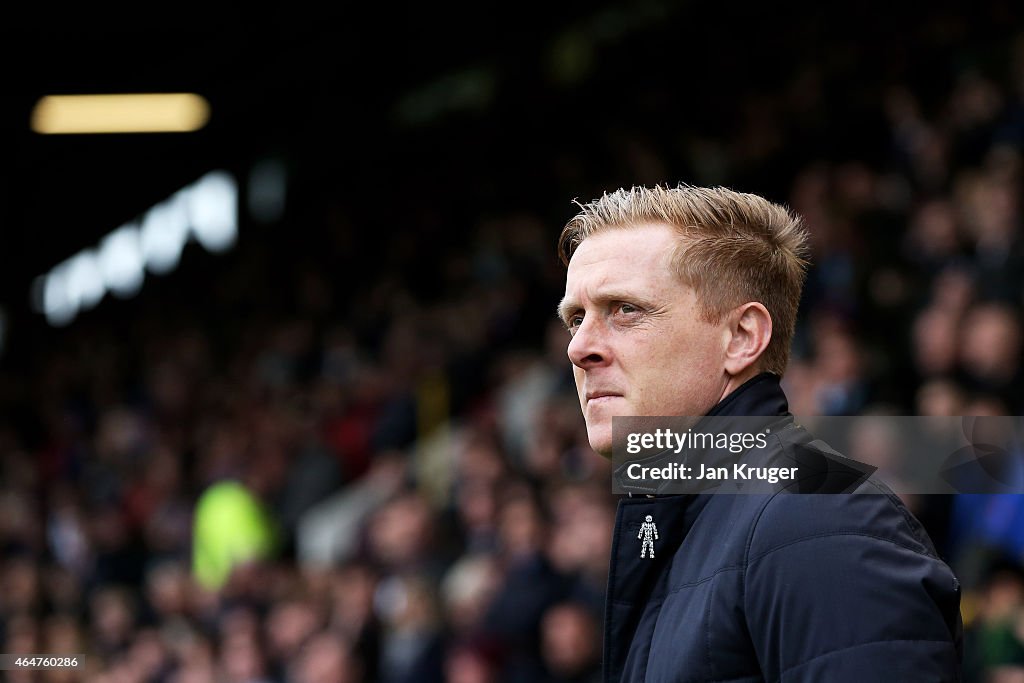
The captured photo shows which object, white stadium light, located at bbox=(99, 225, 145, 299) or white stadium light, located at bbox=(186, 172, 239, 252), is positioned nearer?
white stadium light, located at bbox=(186, 172, 239, 252)

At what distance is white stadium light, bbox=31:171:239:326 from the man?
54.6 feet

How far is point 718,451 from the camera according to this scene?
1987mm

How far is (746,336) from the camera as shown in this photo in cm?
207

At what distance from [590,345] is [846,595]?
56 centimetres

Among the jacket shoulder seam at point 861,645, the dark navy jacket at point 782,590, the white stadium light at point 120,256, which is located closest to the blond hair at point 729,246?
the dark navy jacket at point 782,590

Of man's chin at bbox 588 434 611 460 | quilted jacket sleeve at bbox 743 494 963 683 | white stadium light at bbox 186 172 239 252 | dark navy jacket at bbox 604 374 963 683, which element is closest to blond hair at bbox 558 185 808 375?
dark navy jacket at bbox 604 374 963 683

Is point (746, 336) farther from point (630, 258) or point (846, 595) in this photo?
point (846, 595)

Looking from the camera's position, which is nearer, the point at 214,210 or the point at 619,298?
the point at 619,298

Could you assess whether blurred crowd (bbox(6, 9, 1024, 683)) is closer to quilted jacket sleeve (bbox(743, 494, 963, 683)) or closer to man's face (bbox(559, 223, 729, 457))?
man's face (bbox(559, 223, 729, 457))

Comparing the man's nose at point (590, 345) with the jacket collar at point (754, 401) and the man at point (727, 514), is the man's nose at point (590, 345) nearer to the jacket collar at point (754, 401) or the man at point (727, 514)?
the man at point (727, 514)

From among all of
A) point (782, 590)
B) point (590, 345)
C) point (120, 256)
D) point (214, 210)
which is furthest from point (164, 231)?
point (782, 590)

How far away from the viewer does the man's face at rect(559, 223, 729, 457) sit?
204 cm

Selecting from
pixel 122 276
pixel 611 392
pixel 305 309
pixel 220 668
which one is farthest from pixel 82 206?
pixel 611 392

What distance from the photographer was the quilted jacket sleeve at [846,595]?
1669 mm
